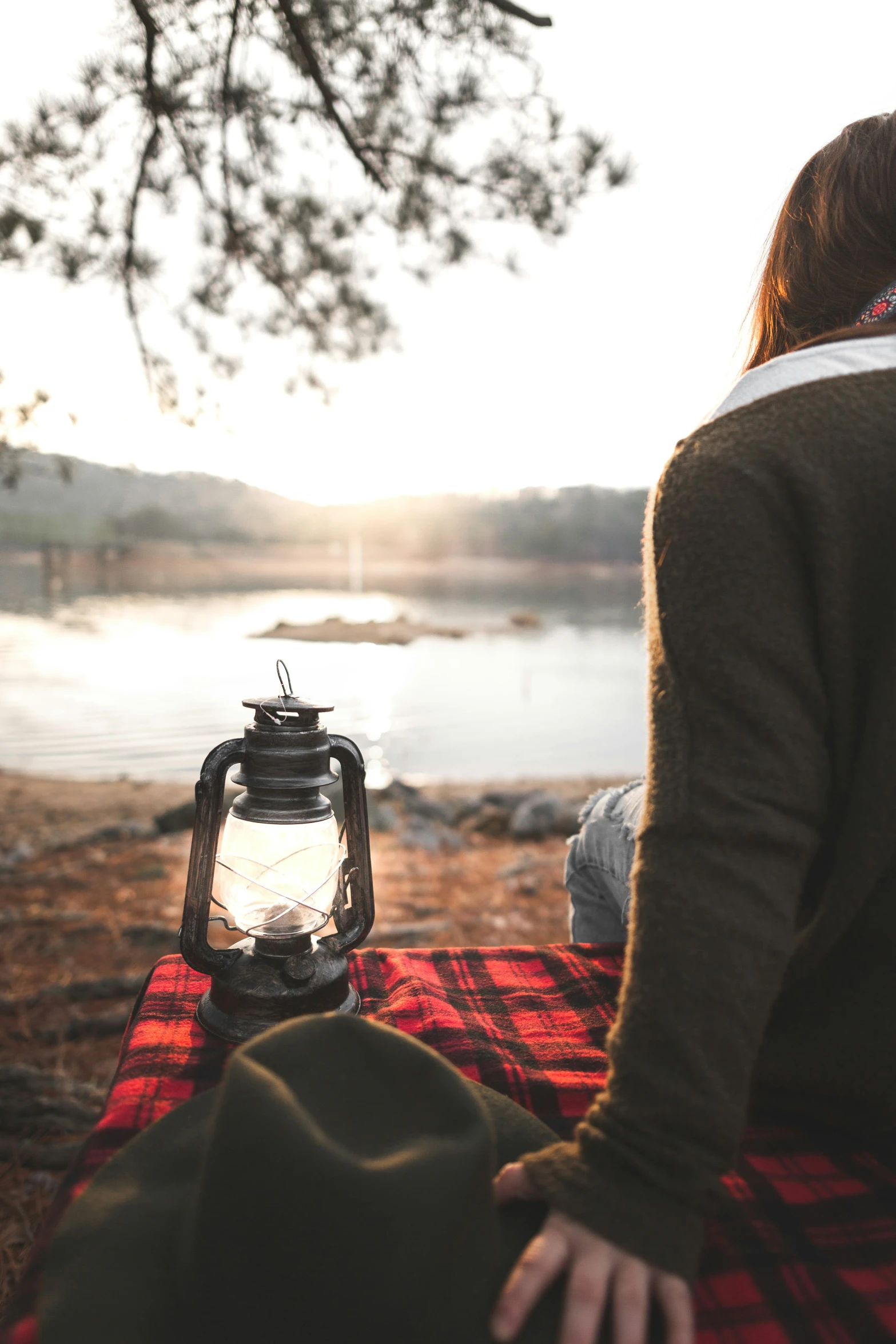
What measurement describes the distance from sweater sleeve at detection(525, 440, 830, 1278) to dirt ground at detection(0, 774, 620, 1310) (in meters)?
1.22

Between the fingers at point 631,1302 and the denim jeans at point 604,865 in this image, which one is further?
the denim jeans at point 604,865

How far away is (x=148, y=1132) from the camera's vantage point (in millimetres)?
821

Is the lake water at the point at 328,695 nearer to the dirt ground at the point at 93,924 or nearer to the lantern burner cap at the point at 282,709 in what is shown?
the lantern burner cap at the point at 282,709

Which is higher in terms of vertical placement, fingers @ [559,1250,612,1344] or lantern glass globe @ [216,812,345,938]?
lantern glass globe @ [216,812,345,938]

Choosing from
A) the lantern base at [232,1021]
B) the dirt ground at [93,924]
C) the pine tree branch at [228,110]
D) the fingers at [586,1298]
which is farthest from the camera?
the pine tree branch at [228,110]

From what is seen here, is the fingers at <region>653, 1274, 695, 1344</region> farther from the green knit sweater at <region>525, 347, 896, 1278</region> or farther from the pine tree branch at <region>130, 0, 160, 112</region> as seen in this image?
the pine tree branch at <region>130, 0, 160, 112</region>

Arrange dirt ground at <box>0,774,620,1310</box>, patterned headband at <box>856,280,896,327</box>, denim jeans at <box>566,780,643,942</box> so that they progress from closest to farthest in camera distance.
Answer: patterned headband at <box>856,280,896,327</box>
denim jeans at <box>566,780,643,942</box>
dirt ground at <box>0,774,620,1310</box>

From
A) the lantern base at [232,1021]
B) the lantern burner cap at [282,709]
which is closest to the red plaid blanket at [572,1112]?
the lantern base at [232,1021]

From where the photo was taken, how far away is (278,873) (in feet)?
3.93

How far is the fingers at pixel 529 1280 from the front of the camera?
0.63 metres

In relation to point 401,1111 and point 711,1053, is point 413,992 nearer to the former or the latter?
point 401,1111

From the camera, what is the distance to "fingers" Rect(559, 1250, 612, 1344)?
61cm

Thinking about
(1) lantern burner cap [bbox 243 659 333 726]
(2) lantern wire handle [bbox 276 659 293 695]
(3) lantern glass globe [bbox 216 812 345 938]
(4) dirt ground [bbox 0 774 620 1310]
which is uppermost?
(2) lantern wire handle [bbox 276 659 293 695]

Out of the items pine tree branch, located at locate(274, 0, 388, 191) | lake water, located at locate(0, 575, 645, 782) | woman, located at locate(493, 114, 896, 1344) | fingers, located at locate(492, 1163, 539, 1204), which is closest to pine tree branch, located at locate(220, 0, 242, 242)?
pine tree branch, located at locate(274, 0, 388, 191)
